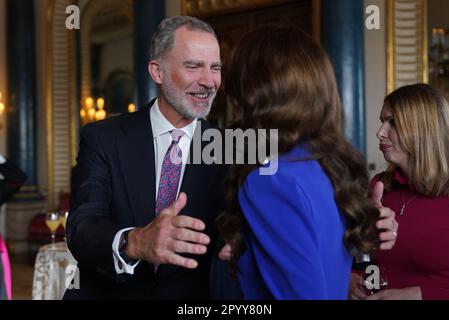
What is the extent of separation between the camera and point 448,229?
1958 mm

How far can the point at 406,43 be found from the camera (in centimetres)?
560

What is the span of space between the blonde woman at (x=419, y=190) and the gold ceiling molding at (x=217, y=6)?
15.3 ft

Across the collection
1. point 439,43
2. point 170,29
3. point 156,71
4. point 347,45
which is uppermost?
point 439,43

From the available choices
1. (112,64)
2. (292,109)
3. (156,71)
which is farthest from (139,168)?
(112,64)

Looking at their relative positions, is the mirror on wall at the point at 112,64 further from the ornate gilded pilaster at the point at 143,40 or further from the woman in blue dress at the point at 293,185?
the woman in blue dress at the point at 293,185

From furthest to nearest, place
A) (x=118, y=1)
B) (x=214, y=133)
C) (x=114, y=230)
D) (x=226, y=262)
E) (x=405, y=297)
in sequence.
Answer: (x=118, y=1), (x=214, y=133), (x=405, y=297), (x=114, y=230), (x=226, y=262)

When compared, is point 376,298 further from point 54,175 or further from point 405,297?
point 54,175

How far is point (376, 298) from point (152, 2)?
19.0 ft

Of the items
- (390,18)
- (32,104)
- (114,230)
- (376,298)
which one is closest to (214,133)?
(114,230)

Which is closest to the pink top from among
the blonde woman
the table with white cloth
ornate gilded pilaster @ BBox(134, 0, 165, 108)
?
the blonde woman

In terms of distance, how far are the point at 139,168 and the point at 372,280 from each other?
0.82 metres

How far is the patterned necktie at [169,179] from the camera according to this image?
1819mm

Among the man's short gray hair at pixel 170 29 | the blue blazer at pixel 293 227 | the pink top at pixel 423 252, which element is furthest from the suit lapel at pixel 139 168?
the pink top at pixel 423 252

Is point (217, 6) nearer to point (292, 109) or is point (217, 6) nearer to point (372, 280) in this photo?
point (372, 280)
